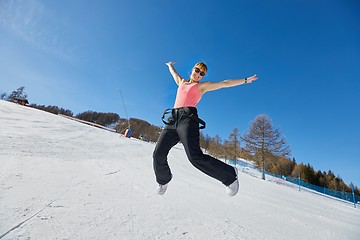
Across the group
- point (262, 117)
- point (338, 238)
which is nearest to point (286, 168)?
point (262, 117)

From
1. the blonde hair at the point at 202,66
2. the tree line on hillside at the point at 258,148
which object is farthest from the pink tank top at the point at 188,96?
the tree line on hillside at the point at 258,148

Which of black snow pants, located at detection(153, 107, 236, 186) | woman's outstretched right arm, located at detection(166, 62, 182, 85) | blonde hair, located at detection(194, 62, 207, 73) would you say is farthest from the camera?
woman's outstretched right arm, located at detection(166, 62, 182, 85)

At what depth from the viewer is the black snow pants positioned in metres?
2.69

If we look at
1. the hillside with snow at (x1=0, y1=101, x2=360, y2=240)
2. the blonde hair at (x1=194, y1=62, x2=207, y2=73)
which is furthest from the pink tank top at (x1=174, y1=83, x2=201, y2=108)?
the hillside with snow at (x1=0, y1=101, x2=360, y2=240)

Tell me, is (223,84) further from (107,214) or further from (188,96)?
(107,214)

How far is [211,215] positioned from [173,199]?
2.61ft

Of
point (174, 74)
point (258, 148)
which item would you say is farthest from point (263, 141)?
point (174, 74)

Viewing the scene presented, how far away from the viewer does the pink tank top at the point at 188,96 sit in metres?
2.99

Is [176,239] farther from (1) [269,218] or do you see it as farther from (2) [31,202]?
(1) [269,218]

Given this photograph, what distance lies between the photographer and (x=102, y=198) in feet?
9.53

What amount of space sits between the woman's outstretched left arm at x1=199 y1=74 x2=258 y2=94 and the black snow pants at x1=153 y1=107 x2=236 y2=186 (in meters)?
0.43

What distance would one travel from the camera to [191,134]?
2693 millimetres

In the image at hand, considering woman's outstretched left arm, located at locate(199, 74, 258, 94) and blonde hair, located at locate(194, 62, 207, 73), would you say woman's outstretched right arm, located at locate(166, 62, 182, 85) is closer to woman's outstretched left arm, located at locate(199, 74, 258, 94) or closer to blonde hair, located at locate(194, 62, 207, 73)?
blonde hair, located at locate(194, 62, 207, 73)

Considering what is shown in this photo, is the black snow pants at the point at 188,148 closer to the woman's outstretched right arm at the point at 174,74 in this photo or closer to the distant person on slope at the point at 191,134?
the distant person on slope at the point at 191,134
